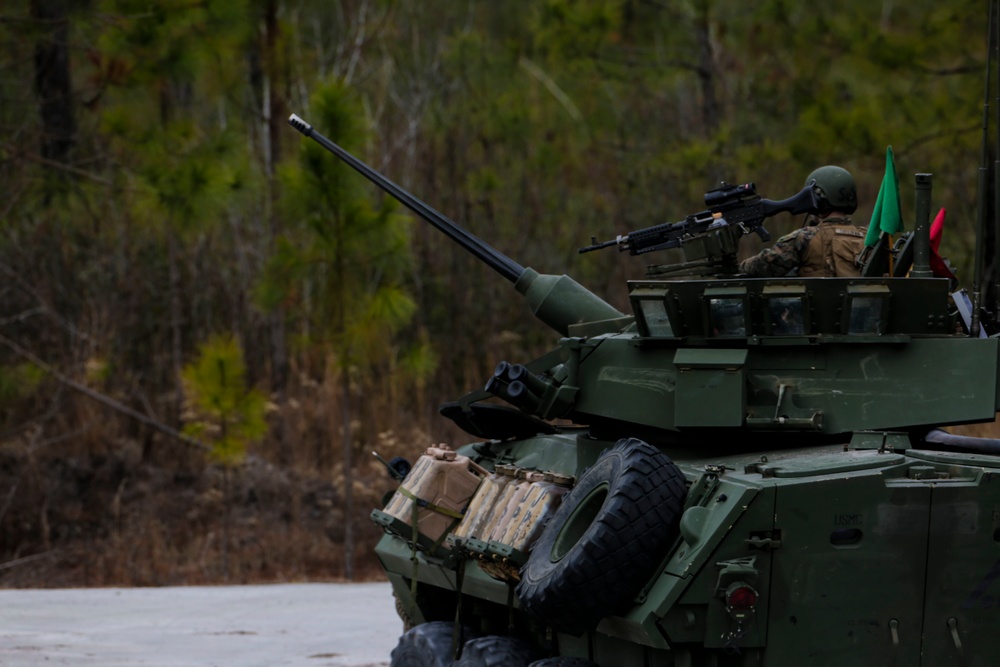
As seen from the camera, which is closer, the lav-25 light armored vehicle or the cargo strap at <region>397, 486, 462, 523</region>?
the lav-25 light armored vehicle

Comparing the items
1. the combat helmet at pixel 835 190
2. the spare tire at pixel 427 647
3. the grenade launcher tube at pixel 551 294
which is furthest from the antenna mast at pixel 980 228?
the spare tire at pixel 427 647

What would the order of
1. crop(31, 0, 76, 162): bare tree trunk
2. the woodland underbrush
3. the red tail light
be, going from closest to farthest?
1. the red tail light
2. the woodland underbrush
3. crop(31, 0, 76, 162): bare tree trunk

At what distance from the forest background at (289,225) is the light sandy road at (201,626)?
150 centimetres

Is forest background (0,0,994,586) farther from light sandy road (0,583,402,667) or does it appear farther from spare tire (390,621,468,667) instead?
spare tire (390,621,468,667)

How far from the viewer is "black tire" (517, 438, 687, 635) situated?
20.7 feet

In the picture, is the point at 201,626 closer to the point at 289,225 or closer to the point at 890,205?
the point at 289,225

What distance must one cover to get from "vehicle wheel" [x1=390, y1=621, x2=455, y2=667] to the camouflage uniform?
2490 millimetres

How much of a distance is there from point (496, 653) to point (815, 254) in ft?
8.19

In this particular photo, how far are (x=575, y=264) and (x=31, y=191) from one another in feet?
20.6

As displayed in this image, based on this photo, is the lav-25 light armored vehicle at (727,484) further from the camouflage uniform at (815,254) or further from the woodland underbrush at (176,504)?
the woodland underbrush at (176,504)

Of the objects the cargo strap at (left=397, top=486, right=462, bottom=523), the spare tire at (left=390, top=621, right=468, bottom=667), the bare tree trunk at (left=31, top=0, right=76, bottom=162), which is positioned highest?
the bare tree trunk at (left=31, top=0, right=76, bottom=162)

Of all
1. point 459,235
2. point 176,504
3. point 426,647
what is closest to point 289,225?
point 176,504

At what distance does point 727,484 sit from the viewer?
20.8 feet

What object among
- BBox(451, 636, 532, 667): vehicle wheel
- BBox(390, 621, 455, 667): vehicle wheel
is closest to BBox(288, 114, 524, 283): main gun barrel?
BBox(390, 621, 455, 667): vehicle wheel
